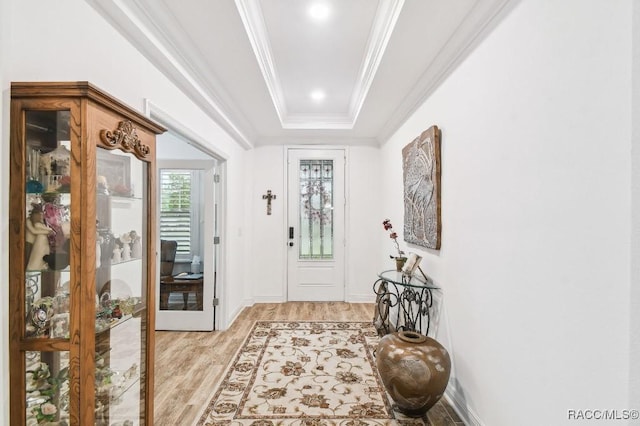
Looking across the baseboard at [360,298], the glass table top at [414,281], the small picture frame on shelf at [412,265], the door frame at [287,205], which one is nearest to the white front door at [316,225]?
the door frame at [287,205]

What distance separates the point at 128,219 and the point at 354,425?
179 cm

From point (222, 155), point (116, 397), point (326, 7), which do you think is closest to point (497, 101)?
point (326, 7)

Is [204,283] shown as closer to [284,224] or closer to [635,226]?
[284,224]

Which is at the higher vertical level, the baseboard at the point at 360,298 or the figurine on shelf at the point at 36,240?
the figurine on shelf at the point at 36,240

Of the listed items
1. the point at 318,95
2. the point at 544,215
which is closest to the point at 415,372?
the point at 544,215

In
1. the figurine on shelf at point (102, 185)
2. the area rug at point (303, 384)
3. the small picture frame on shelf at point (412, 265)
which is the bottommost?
the area rug at point (303, 384)

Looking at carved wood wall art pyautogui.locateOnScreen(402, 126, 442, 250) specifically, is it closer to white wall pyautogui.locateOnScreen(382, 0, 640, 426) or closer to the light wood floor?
white wall pyautogui.locateOnScreen(382, 0, 640, 426)

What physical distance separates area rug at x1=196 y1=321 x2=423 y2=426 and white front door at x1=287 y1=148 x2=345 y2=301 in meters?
1.31

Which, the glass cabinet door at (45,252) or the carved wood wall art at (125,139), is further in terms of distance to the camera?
the carved wood wall art at (125,139)

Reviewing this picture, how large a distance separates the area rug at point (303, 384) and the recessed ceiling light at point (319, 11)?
108 inches

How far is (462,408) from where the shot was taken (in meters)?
2.04

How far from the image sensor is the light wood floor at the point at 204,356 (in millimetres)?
2129

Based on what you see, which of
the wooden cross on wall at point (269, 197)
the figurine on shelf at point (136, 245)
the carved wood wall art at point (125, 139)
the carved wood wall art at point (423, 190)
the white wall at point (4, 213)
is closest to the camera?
the white wall at point (4, 213)

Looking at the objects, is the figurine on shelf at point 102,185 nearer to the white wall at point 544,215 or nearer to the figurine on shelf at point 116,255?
the figurine on shelf at point 116,255
